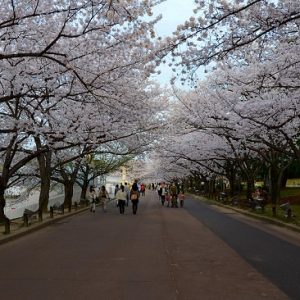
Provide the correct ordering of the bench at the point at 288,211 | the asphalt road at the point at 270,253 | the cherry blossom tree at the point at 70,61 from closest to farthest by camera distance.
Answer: the asphalt road at the point at 270,253 → the cherry blossom tree at the point at 70,61 → the bench at the point at 288,211

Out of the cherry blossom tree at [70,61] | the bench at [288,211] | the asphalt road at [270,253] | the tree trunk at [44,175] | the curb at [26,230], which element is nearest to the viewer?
the asphalt road at [270,253]

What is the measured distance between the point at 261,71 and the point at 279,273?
34.6 ft

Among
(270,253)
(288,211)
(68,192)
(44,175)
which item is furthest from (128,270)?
(68,192)

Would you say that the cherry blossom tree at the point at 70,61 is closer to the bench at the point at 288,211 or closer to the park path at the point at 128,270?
the park path at the point at 128,270

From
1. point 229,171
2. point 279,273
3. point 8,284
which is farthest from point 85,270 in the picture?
point 229,171

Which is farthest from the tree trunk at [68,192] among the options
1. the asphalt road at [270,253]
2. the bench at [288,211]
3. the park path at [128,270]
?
the park path at [128,270]

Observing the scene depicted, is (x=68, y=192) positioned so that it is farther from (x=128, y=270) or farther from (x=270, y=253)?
(x=128, y=270)

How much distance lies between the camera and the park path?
24.2ft

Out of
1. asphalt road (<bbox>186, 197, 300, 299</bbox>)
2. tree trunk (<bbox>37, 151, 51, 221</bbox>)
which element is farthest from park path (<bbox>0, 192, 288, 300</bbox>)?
tree trunk (<bbox>37, 151, 51, 221</bbox>)

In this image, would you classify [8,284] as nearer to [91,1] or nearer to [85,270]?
[85,270]

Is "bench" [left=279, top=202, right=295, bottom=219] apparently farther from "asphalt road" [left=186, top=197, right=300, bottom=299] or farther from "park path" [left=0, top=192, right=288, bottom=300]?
"park path" [left=0, top=192, right=288, bottom=300]

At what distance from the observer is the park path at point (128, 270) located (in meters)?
7.38

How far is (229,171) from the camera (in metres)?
48.7

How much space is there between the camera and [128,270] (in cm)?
929
